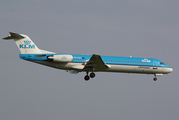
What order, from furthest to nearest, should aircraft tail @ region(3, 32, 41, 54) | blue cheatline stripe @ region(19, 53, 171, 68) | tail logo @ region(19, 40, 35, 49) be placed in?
1. tail logo @ region(19, 40, 35, 49)
2. blue cheatline stripe @ region(19, 53, 171, 68)
3. aircraft tail @ region(3, 32, 41, 54)

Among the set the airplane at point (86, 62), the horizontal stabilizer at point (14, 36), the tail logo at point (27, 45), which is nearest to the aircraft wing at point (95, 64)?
the airplane at point (86, 62)

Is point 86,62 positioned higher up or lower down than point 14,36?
lower down

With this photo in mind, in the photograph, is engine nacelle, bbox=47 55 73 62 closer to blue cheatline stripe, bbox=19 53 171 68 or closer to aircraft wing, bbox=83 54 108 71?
blue cheatline stripe, bbox=19 53 171 68

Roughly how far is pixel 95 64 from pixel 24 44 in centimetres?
794

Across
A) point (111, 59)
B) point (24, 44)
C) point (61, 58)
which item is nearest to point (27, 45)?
point (24, 44)

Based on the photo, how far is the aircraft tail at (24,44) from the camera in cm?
2857

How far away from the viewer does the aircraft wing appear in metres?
28.9

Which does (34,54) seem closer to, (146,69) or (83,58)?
(83,58)

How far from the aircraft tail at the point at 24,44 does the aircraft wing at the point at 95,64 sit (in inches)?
223

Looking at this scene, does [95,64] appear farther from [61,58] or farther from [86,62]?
[61,58]

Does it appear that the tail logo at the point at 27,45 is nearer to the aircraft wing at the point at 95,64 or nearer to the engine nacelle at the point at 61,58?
the engine nacelle at the point at 61,58

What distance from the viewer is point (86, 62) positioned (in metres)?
30.6

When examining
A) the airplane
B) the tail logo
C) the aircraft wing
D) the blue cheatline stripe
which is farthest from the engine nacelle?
the tail logo

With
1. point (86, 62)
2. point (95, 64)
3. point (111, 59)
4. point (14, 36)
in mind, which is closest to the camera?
point (14, 36)
